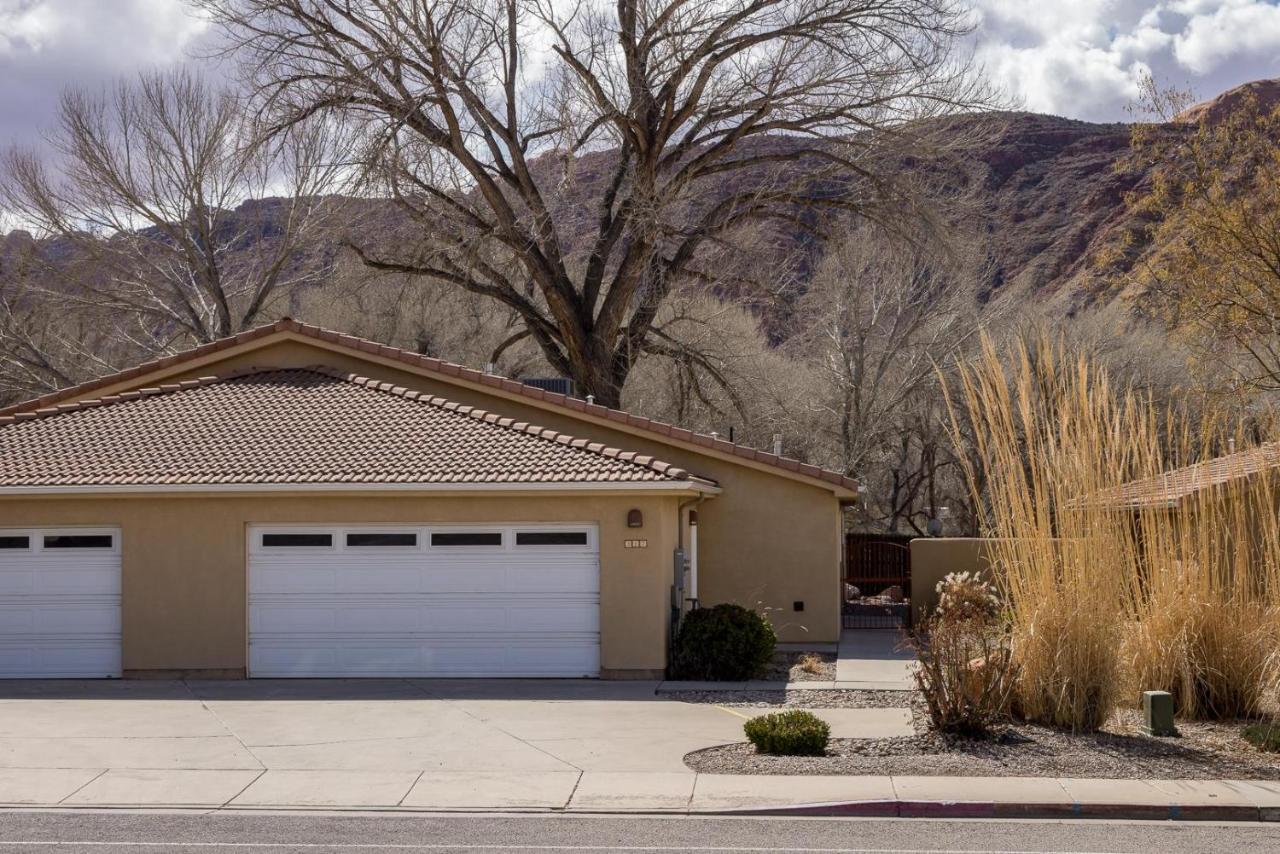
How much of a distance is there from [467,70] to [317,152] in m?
12.9

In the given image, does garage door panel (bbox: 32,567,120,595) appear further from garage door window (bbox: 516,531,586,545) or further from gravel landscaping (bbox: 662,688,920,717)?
gravel landscaping (bbox: 662,688,920,717)

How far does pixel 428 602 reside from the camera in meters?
18.1

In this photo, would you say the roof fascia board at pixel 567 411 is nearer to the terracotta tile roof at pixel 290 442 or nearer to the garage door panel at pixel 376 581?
the terracotta tile roof at pixel 290 442

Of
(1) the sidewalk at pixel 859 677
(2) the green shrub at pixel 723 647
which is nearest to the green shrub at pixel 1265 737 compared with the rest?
(1) the sidewalk at pixel 859 677

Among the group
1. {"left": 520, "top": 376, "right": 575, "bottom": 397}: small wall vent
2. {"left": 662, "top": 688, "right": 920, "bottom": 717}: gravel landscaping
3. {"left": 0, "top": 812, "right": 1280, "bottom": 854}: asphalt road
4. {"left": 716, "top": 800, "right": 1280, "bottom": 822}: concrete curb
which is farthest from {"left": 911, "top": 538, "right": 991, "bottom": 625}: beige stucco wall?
{"left": 0, "top": 812, "right": 1280, "bottom": 854}: asphalt road

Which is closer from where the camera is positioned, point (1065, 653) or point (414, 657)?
point (1065, 653)

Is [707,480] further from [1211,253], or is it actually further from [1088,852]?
[1088,852]

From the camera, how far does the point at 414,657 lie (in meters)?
18.1

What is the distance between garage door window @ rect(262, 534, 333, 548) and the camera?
18.2 meters

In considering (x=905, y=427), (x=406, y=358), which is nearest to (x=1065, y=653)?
(x=406, y=358)

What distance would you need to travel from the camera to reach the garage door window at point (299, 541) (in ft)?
59.7

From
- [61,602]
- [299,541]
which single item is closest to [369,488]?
[299,541]

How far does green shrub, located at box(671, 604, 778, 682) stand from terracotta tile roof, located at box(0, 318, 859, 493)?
437 centimetres

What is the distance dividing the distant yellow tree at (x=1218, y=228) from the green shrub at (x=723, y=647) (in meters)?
8.27
